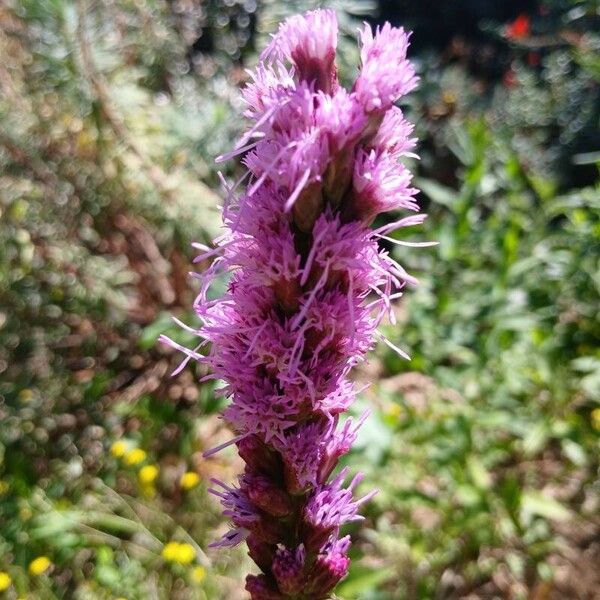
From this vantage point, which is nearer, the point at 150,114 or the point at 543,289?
the point at 543,289

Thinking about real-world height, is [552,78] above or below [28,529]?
above

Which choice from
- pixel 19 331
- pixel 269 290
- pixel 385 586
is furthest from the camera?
pixel 19 331

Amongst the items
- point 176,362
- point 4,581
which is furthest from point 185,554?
point 176,362

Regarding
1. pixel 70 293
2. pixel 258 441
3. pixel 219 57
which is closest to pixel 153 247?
pixel 70 293

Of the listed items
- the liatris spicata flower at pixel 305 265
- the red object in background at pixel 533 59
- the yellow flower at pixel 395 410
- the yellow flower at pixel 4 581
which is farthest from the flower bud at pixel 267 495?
the red object in background at pixel 533 59

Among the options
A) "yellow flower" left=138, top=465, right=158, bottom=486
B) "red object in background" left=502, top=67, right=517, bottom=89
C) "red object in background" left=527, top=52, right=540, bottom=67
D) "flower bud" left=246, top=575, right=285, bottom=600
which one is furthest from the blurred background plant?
"red object in background" left=527, top=52, right=540, bottom=67

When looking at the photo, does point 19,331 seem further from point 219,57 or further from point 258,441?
point 258,441
